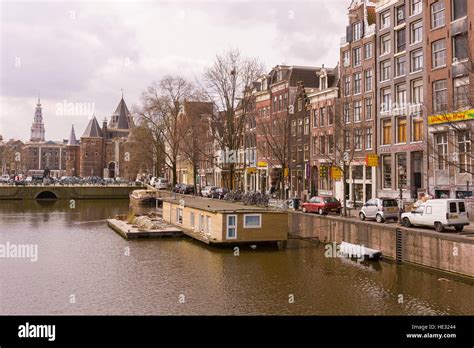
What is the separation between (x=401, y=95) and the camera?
42.9 meters

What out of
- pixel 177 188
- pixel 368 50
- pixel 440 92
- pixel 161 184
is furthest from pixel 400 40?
pixel 161 184

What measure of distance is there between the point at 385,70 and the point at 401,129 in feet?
19.0

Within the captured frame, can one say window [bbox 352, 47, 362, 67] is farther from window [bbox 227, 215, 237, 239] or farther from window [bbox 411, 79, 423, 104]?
window [bbox 227, 215, 237, 239]

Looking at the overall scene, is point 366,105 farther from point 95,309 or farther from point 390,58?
point 95,309

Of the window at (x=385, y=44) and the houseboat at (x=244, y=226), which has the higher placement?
the window at (x=385, y=44)

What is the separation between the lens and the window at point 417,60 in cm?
4041

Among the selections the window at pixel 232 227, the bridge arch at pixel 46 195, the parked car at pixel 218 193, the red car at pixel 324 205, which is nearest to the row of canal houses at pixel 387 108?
the red car at pixel 324 205

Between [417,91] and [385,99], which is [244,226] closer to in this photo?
[417,91]

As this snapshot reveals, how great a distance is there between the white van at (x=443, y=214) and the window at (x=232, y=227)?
10787 mm

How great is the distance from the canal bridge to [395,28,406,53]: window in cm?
6102

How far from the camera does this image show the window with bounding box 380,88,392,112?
44.2 metres

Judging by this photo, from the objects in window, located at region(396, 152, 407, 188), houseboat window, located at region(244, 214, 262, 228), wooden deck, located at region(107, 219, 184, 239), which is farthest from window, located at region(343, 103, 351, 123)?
wooden deck, located at region(107, 219, 184, 239)

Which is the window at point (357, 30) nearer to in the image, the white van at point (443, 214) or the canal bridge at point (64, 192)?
the white van at point (443, 214)

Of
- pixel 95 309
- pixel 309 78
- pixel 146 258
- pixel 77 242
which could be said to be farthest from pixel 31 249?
pixel 309 78
